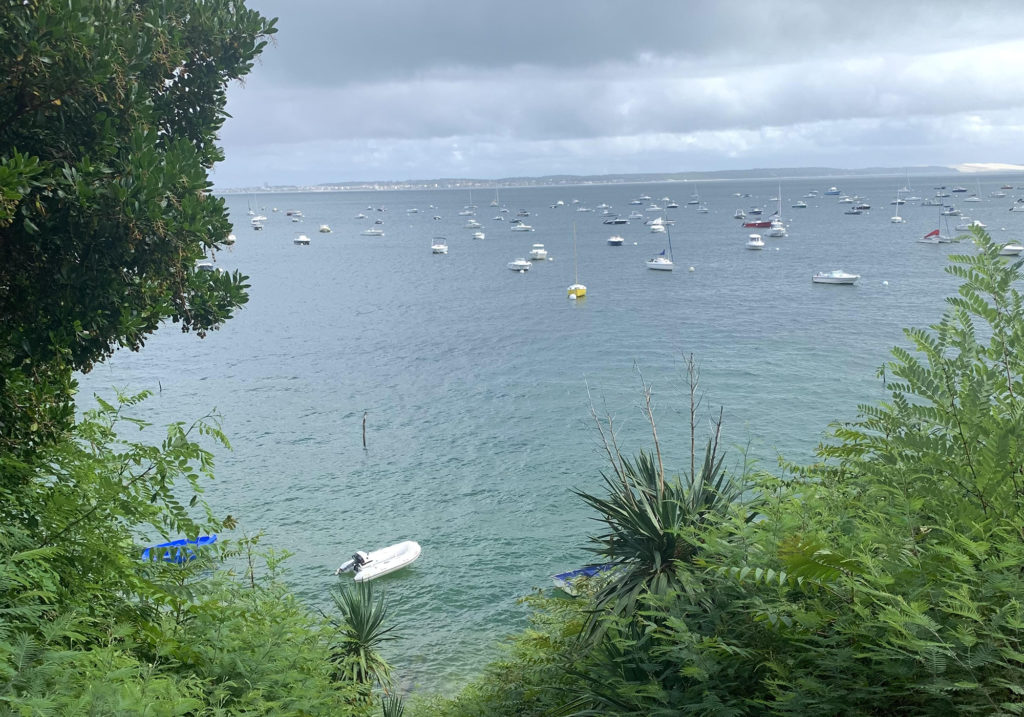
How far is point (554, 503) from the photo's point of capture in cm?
2731

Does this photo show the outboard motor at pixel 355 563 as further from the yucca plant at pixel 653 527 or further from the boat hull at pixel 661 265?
the boat hull at pixel 661 265

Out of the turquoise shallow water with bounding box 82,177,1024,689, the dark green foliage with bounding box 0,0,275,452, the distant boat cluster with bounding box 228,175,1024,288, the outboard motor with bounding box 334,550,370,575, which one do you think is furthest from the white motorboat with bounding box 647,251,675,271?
the dark green foliage with bounding box 0,0,275,452

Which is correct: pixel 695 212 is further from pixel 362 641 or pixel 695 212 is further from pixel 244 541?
pixel 244 541

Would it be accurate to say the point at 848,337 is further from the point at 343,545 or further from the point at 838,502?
the point at 838,502

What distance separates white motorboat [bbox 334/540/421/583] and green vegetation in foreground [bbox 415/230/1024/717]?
52.3 feet

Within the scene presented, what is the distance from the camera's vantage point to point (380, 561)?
23031 mm

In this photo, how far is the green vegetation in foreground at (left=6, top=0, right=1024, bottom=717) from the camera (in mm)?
4496

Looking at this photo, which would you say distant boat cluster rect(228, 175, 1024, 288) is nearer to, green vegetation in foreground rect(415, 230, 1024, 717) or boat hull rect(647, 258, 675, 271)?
boat hull rect(647, 258, 675, 271)

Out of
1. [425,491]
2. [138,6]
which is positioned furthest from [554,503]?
[138,6]

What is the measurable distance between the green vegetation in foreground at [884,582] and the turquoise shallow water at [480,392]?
22.5ft

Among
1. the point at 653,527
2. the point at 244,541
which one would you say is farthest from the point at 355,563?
the point at 653,527

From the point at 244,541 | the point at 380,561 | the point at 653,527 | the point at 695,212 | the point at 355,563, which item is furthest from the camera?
the point at 695,212

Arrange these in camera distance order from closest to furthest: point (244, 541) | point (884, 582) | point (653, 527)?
point (884, 582) < point (653, 527) < point (244, 541)

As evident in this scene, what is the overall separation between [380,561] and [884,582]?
2028 cm
